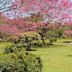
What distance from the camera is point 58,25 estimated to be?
122 ft

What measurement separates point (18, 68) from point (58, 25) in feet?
91.3

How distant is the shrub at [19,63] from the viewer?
31.3 feet

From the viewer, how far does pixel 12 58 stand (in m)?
9.91

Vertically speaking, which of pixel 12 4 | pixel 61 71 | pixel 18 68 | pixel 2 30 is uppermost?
pixel 12 4

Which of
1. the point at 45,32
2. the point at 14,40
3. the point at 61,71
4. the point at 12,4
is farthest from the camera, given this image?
the point at 45,32

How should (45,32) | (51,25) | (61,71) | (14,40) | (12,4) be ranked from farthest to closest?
(45,32), (51,25), (14,40), (61,71), (12,4)

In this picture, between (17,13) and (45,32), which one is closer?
(17,13)

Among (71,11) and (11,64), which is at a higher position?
(71,11)

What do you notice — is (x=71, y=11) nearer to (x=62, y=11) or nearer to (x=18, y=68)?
(x=62, y=11)

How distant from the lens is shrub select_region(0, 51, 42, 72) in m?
9.53

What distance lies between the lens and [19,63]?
9742mm

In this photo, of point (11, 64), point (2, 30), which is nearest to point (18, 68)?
point (11, 64)

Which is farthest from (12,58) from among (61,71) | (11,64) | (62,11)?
(62,11)

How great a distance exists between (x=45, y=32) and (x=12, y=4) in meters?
30.0
